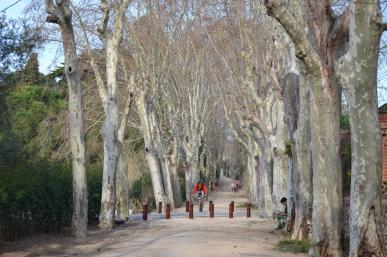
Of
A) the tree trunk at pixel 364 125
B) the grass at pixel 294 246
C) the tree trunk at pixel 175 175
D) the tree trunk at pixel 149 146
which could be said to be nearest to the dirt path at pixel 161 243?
the grass at pixel 294 246

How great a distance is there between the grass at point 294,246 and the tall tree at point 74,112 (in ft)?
18.8

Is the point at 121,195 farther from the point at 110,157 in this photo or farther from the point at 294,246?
the point at 294,246

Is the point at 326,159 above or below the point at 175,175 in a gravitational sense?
below

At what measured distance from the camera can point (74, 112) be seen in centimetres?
1812

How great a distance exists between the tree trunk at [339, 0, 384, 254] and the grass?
4.41 m

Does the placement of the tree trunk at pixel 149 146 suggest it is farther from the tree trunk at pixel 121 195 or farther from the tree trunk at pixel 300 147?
the tree trunk at pixel 300 147

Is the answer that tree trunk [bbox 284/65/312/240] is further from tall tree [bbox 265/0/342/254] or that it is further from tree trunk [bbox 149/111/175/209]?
tree trunk [bbox 149/111/175/209]

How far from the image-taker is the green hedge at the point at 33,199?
49.9ft

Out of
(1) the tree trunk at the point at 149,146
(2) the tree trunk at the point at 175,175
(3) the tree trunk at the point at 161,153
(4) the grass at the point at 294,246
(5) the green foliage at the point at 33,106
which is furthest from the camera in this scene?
(5) the green foliage at the point at 33,106

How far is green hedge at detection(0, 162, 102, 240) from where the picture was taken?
15.2 meters

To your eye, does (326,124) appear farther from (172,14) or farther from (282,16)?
(172,14)

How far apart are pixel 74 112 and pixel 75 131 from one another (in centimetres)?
53

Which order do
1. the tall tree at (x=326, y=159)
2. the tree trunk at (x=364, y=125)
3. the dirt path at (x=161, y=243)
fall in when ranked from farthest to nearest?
the dirt path at (x=161, y=243) → the tall tree at (x=326, y=159) → the tree trunk at (x=364, y=125)

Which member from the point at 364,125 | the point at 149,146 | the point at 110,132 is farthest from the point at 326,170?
the point at 149,146
